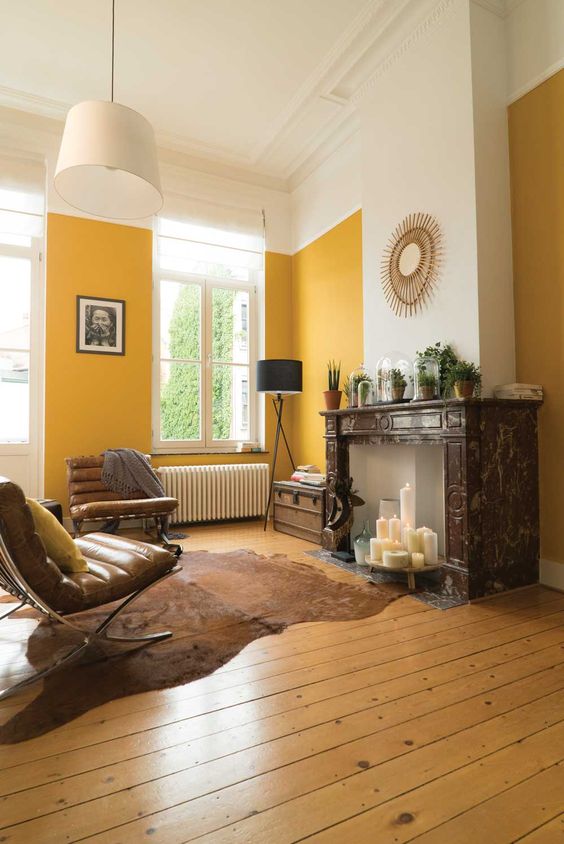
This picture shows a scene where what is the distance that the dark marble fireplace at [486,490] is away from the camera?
2.98 meters

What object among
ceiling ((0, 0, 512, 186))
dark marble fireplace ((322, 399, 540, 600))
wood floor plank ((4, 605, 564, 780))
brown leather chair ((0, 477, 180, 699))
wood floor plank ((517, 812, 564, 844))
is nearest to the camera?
wood floor plank ((517, 812, 564, 844))

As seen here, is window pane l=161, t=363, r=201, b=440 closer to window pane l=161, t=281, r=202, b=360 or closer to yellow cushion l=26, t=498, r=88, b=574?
window pane l=161, t=281, r=202, b=360

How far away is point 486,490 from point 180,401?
354 centimetres

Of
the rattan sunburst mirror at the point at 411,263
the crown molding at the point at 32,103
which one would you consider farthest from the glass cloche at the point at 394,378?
the crown molding at the point at 32,103

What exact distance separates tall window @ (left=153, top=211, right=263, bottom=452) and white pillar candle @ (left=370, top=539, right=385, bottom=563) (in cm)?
280

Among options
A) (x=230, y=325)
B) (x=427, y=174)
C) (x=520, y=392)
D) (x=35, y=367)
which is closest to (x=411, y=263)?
(x=427, y=174)

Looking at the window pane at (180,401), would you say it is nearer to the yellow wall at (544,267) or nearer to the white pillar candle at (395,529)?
the white pillar candle at (395,529)

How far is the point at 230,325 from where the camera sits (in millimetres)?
6012

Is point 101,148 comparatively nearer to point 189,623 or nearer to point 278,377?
point 189,623

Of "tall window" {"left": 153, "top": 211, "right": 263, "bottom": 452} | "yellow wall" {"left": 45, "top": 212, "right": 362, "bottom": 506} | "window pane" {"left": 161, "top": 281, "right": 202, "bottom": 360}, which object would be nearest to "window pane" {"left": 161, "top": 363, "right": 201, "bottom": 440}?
"tall window" {"left": 153, "top": 211, "right": 263, "bottom": 452}

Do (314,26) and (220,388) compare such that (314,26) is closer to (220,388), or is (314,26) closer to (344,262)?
(344,262)

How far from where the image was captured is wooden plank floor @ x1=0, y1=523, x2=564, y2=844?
1298 mm

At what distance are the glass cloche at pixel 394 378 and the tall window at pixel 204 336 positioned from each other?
A: 2.38 metres

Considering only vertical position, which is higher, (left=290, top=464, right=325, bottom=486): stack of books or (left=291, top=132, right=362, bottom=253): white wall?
(left=291, top=132, right=362, bottom=253): white wall
